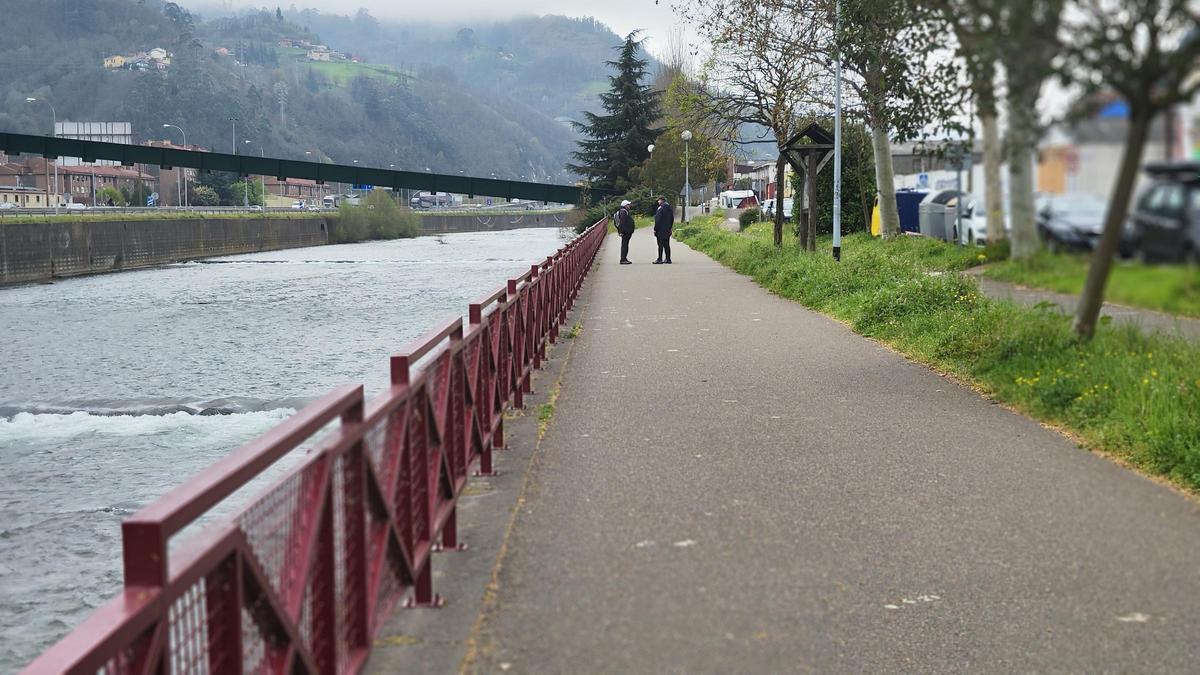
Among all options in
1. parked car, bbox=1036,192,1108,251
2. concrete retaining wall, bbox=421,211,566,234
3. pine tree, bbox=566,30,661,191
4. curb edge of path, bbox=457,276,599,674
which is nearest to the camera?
parked car, bbox=1036,192,1108,251

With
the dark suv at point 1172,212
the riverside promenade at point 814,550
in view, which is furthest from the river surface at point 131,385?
the dark suv at point 1172,212

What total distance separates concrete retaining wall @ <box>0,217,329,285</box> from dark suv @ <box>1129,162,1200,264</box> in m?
59.3

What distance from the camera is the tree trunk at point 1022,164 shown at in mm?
1462

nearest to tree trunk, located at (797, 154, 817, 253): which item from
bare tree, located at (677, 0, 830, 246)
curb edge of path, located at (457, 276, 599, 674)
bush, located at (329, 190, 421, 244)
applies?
bare tree, located at (677, 0, 830, 246)

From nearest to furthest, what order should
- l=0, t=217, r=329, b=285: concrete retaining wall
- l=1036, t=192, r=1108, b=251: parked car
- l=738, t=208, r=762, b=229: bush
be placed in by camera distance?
l=1036, t=192, r=1108, b=251: parked car
l=0, t=217, r=329, b=285: concrete retaining wall
l=738, t=208, r=762, b=229: bush

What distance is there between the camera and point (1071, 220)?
4.80 feet

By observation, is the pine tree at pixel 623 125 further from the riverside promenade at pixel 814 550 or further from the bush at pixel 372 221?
the riverside promenade at pixel 814 550

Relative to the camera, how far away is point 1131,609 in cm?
544

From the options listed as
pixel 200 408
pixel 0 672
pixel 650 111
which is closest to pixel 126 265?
pixel 650 111

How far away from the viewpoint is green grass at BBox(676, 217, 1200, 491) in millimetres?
6504

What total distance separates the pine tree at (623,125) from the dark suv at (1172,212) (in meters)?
92.0

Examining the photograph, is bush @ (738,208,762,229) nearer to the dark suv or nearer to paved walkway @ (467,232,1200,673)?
paved walkway @ (467,232,1200,673)

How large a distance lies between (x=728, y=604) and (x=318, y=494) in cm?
236

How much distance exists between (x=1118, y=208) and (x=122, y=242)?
72177 mm
